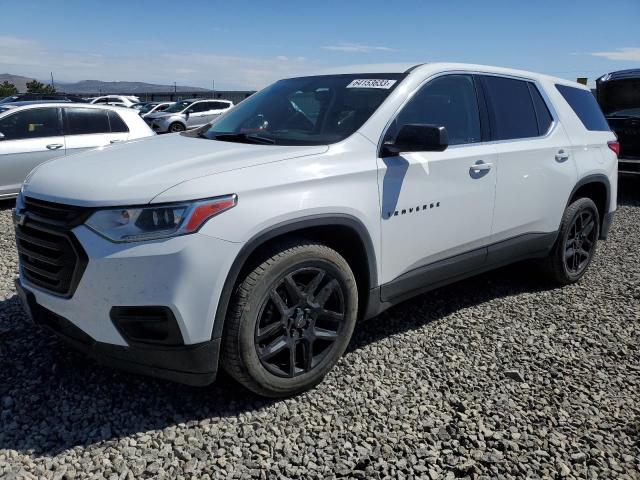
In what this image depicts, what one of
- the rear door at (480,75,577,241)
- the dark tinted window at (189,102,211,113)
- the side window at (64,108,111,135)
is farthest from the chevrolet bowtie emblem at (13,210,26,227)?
the dark tinted window at (189,102,211,113)

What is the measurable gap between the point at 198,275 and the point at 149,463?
85 cm

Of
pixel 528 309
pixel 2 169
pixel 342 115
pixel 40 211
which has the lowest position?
pixel 528 309

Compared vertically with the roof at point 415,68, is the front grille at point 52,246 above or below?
below

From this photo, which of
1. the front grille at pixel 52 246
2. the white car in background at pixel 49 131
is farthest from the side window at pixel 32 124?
the front grille at pixel 52 246

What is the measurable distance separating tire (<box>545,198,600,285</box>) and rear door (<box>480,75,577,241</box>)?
17cm

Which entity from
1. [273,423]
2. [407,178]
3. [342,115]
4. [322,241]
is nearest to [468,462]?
[273,423]

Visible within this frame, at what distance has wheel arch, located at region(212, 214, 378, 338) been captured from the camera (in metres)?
2.47

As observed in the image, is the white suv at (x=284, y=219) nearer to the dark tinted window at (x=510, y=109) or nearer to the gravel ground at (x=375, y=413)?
the dark tinted window at (x=510, y=109)

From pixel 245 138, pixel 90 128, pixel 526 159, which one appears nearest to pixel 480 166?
pixel 526 159

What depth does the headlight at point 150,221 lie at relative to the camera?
234 centimetres

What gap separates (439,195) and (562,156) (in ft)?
4.98

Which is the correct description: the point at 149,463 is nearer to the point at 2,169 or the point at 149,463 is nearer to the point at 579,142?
the point at 579,142

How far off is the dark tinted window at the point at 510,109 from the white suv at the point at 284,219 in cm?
2

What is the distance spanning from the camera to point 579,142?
14.5 ft
